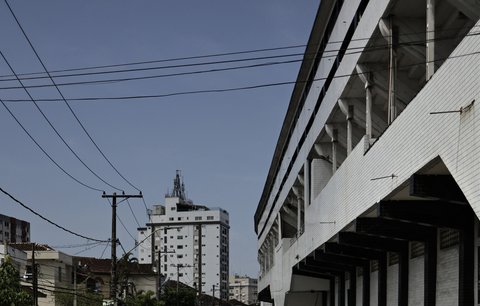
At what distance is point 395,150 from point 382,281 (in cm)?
888

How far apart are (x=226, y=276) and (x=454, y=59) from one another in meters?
172

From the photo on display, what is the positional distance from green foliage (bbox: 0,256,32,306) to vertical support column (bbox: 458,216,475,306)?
2407 centimetres

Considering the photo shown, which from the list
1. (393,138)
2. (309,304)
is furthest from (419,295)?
(309,304)

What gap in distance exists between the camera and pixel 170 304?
8856 cm

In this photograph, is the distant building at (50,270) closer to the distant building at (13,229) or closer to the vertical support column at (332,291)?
the vertical support column at (332,291)

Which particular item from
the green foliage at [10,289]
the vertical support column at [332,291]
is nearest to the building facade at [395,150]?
the vertical support column at [332,291]

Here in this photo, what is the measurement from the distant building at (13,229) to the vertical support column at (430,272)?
124m

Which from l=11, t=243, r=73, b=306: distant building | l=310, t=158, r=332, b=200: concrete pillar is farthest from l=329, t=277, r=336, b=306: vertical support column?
l=11, t=243, r=73, b=306: distant building

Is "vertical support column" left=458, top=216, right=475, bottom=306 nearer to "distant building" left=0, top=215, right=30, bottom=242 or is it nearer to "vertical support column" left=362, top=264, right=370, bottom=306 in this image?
"vertical support column" left=362, top=264, right=370, bottom=306

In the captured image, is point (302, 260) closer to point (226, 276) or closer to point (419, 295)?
point (419, 295)

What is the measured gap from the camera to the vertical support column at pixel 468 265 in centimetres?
1403

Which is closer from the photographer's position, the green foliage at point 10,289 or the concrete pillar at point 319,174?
the concrete pillar at point 319,174

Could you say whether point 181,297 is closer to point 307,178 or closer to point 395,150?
point 307,178

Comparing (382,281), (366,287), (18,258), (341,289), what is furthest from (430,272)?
(18,258)
